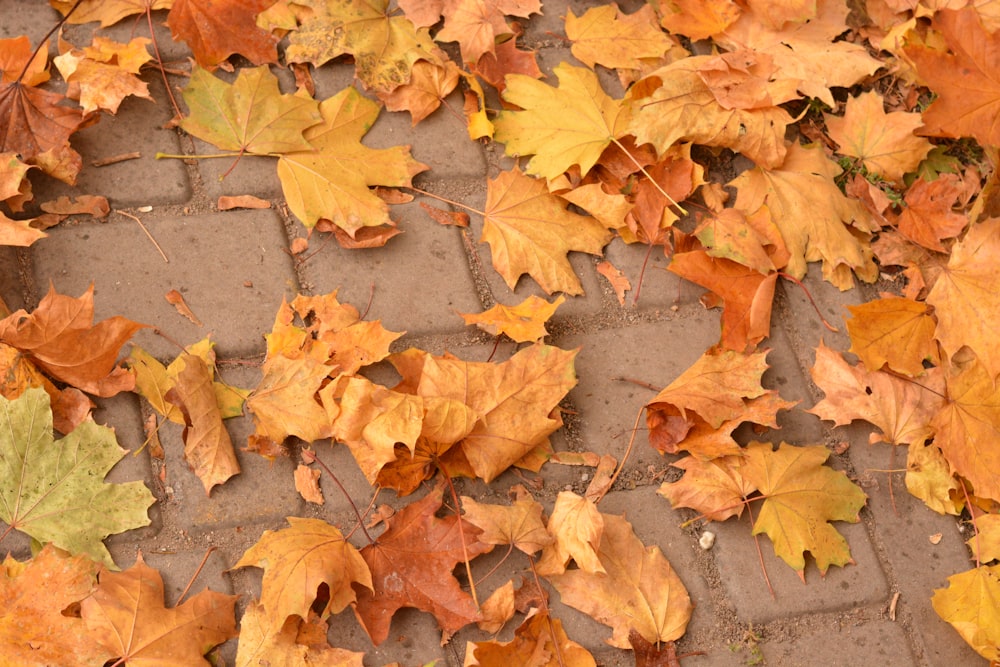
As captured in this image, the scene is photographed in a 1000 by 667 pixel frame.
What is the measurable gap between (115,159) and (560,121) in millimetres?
1118

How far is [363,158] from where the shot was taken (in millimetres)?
2402

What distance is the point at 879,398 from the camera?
7.53ft

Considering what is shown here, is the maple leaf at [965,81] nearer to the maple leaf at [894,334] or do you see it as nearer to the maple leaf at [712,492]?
the maple leaf at [894,334]

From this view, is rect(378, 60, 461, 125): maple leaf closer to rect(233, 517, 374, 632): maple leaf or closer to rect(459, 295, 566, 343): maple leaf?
rect(459, 295, 566, 343): maple leaf

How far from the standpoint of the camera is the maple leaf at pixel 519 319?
2217 millimetres

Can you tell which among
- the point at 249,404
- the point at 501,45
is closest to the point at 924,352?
the point at 501,45

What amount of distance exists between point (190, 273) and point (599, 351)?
982 mm

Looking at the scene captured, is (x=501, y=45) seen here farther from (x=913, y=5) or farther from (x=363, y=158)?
(x=913, y=5)

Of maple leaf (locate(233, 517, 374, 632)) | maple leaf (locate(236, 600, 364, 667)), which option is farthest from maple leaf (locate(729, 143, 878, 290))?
maple leaf (locate(236, 600, 364, 667))

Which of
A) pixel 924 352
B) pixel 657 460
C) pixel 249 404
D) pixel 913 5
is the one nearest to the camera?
pixel 249 404

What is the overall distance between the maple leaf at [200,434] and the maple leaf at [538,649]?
24.6 inches

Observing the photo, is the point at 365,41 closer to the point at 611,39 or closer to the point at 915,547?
the point at 611,39

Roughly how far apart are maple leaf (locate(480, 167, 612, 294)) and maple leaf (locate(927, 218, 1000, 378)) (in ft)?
2.79

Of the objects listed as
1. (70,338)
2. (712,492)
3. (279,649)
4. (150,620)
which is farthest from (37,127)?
(712,492)
